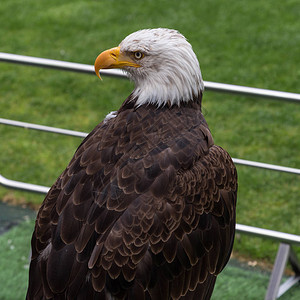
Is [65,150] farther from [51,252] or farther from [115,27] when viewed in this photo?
[51,252]

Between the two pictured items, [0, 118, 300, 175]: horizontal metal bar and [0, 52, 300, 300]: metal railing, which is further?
[0, 118, 300, 175]: horizontal metal bar

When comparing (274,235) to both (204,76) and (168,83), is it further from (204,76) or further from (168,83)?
(204,76)

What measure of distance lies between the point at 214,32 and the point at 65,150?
9.35 feet

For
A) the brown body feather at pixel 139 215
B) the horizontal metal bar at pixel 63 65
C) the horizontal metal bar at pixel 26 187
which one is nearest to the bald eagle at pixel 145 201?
the brown body feather at pixel 139 215

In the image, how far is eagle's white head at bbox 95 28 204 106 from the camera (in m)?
3.08

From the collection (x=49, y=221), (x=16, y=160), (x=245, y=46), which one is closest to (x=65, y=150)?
(x=16, y=160)

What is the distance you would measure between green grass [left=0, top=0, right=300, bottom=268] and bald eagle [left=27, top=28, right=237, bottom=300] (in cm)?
204

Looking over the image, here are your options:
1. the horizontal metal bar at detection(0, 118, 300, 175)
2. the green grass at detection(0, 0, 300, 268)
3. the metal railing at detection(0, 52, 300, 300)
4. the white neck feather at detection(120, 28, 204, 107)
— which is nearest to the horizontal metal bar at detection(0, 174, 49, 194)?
the metal railing at detection(0, 52, 300, 300)

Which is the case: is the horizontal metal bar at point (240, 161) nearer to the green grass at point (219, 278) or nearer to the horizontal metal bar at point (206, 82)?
the horizontal metal bar at point (206, 82)

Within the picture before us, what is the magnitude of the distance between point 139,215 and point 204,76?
4.83 meters

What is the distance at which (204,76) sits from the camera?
744cm

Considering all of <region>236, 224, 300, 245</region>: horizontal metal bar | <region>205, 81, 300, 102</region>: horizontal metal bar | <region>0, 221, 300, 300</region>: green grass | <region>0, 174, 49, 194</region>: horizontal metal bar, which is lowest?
<region>0, 221, 300, 300</region>: green grass

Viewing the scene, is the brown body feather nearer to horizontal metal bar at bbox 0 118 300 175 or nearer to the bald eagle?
the bald eagle

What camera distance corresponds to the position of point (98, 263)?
2.75 metres
